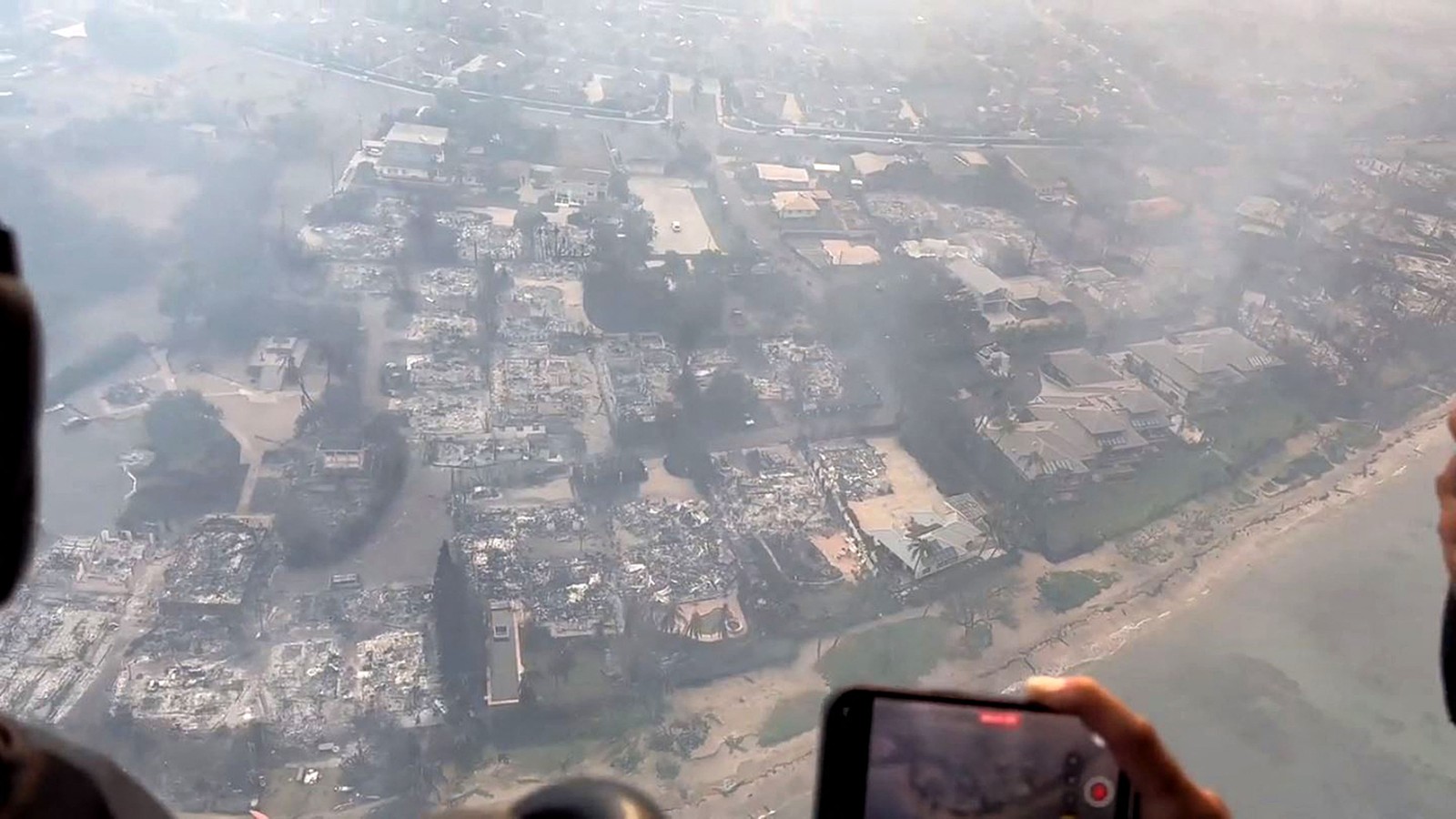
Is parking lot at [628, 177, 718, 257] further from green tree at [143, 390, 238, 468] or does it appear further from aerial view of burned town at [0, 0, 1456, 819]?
green tree at [143, 390, 238, 468]

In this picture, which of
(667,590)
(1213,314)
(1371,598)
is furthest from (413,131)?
(1371,598)

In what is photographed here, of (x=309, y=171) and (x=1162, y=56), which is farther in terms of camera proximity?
(x=1162, y=56)

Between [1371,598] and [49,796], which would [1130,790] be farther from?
[1371,598]

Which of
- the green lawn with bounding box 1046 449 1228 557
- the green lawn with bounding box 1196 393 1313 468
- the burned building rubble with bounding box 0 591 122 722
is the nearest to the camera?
the burned building rubble with bounding box 0 591 122 722

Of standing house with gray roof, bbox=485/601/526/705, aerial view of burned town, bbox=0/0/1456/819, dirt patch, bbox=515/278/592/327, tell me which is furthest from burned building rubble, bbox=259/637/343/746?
dirt patch, bbox=515/278/592/327

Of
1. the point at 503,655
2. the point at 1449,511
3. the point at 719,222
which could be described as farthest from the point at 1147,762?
the point at 719,222

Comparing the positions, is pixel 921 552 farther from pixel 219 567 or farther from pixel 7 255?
pixel 7 255

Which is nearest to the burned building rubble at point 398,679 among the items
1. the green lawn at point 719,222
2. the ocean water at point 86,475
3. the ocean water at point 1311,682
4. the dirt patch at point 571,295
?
the ocean water at point 86,475
